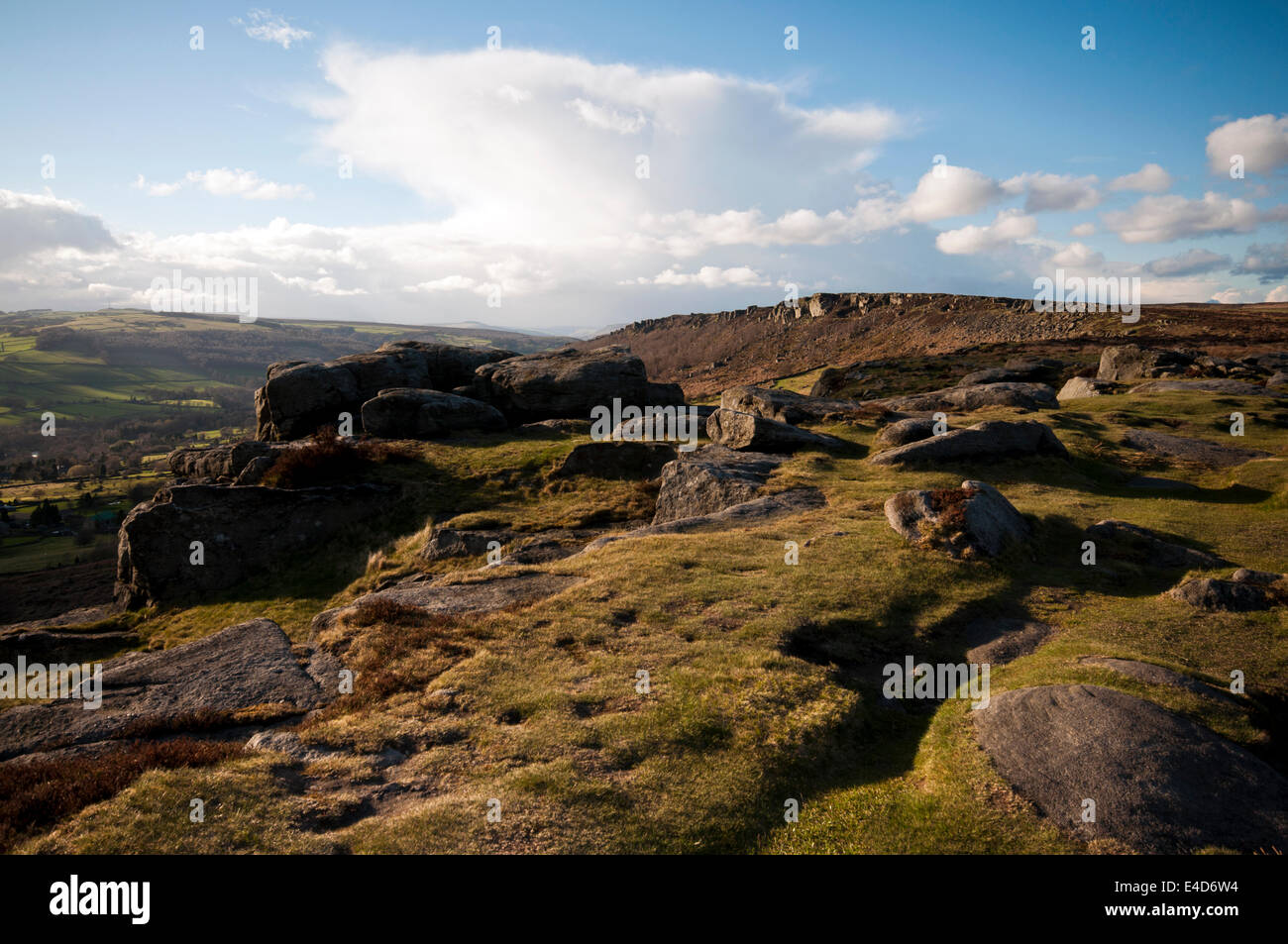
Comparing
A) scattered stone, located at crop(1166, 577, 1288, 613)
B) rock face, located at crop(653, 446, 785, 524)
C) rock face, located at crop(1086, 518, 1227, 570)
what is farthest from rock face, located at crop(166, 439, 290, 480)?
scattered stone, located at crop(1166, 577, 1288, 613)

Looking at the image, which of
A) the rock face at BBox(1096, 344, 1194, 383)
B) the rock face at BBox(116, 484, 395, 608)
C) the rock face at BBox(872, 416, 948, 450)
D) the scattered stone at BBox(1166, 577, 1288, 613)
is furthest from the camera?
the rock face at BBox(1096, 344, 1194, 383)

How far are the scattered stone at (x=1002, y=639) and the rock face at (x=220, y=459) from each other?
116ft

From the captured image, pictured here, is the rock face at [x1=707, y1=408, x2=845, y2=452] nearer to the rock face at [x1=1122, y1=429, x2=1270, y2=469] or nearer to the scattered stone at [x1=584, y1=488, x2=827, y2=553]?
the scattered stone at [x1=584, y1=488, x2=827, y2=553]

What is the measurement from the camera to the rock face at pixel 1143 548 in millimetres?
→ 19766

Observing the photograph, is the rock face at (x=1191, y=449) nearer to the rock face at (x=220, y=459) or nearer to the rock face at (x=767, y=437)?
the rock face at (x=767, y=437)

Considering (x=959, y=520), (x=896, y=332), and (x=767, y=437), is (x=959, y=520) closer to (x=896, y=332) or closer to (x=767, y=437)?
(x=767, y=437)

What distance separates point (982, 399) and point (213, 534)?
50253 millimetres

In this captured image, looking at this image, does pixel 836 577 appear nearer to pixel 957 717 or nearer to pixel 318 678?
pixel 957 717

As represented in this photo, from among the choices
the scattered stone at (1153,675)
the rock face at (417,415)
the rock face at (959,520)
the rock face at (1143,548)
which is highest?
the rock face at (417,415)

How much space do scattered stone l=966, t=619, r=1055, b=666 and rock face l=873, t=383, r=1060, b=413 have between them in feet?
99.8

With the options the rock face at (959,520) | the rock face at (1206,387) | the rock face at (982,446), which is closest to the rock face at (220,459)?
the rock face at (959,520)

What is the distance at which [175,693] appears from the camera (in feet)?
49.2

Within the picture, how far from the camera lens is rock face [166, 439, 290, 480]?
37.0 metres

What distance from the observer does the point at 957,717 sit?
12.2 metres
